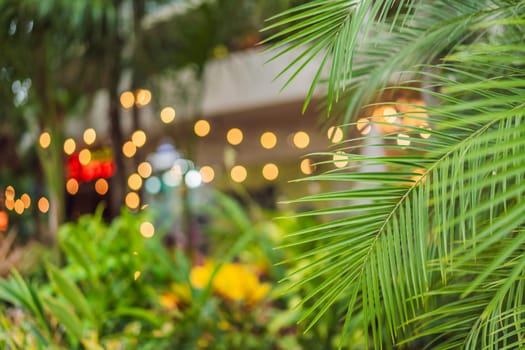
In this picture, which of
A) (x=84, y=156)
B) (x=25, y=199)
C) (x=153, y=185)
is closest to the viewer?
(x=25, y=199)

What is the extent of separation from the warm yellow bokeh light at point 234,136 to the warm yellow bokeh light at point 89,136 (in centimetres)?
209

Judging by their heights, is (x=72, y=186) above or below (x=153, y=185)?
above

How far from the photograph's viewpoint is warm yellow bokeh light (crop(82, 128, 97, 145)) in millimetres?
10023

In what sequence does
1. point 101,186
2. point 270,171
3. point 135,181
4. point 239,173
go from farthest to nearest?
point 101,186 < point 135,181 < point 239,173 < point 270,171

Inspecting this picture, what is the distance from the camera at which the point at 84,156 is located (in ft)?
36.9

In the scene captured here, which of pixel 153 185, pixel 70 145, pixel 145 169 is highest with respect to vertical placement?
pixel 70 145

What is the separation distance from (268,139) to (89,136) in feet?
9.10

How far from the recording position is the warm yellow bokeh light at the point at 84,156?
36.7ft

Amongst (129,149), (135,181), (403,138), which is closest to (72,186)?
(135,181)

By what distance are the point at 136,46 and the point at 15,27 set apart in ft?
5.19

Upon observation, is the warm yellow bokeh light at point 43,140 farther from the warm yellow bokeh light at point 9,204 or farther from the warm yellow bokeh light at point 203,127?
the warm yellow bokeh light at point 203,127

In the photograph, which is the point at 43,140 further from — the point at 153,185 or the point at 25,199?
the point at 153,185

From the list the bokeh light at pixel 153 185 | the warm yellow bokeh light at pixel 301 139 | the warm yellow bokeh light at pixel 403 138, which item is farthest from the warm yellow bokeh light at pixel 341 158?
the bokeh light at pixel 153 185

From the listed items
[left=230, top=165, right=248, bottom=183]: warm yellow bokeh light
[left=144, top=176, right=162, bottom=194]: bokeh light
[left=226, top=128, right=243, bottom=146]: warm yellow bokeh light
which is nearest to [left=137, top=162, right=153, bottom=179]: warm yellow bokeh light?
[left=144, top=176, right=162, bottom=194]: bokeh light
